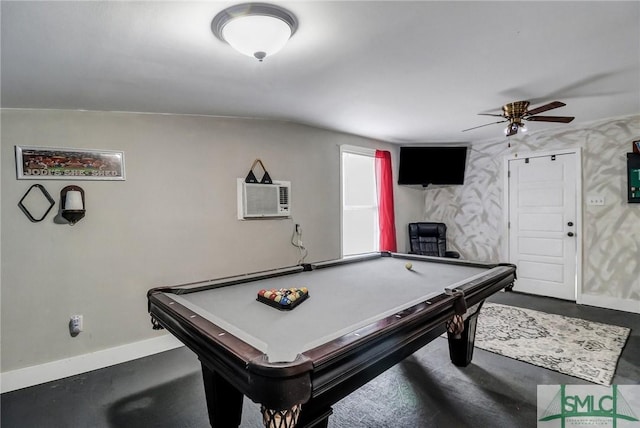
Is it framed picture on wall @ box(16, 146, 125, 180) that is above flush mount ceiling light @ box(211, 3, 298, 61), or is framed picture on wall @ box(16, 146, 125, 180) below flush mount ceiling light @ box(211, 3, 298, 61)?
below

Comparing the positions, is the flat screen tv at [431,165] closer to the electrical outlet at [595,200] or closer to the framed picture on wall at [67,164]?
the electrical outlet at [595,200]

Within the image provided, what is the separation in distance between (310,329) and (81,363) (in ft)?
7.41

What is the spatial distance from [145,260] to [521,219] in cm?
486

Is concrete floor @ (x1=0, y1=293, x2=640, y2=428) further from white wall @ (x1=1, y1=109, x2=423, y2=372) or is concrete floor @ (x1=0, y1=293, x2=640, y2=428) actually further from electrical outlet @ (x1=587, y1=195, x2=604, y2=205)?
electrical outlet @ (x1=587, y1=195, x2=604, y2=205)

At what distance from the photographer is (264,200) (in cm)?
338

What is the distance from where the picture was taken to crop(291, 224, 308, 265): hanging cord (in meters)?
3.68

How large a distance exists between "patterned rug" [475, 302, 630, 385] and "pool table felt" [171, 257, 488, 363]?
0.84 m

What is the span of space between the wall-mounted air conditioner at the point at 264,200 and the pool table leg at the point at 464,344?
207cm

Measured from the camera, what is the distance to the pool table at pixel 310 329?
1.01 meters

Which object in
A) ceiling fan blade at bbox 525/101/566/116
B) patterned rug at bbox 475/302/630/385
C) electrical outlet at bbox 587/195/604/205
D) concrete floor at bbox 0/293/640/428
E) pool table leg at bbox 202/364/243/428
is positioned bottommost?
patterned rug at bbox 475/302/630/385

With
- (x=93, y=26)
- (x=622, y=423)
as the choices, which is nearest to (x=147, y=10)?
(x=93, y=26)

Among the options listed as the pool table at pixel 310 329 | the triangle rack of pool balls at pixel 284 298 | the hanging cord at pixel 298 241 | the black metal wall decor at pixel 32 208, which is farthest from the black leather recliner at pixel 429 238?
the black metal wall decor at pixel 32 208

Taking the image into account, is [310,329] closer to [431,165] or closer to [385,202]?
[385,202]

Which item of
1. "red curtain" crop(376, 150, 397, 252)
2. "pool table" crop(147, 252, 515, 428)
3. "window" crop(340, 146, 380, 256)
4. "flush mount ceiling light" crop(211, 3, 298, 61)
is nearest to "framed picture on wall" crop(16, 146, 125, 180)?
"pool table" crop(147, 252, 515, 428)
